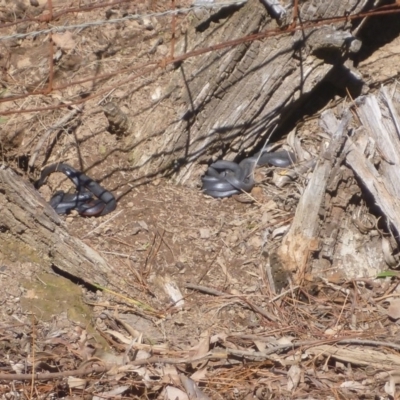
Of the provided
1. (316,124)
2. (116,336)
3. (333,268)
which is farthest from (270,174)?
(116,336)

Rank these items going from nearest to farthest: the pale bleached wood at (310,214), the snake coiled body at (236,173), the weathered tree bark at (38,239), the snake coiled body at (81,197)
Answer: the weathered tree bark at (38,239)
the pale bleached wood at (310,214)
the snake coiled body at (81,197)
the snake coiled body at (236,173)

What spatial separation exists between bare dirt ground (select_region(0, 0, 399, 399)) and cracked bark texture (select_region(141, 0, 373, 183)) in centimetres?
15

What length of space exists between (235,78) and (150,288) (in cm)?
163

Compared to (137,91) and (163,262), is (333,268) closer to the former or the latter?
(163,262)

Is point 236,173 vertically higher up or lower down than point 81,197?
lower down

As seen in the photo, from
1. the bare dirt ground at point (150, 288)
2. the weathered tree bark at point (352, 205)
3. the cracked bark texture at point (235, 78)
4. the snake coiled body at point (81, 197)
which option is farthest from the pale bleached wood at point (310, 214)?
the snake coiled body at point (81, 197)

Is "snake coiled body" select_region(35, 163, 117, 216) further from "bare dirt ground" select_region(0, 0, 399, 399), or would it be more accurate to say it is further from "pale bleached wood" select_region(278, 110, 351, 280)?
"pale bleached wood" select_region(278, 110, 351, 280)

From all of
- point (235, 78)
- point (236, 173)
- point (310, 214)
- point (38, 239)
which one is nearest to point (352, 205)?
point (310, 214)

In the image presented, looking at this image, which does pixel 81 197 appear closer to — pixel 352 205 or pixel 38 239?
pixel 38 239

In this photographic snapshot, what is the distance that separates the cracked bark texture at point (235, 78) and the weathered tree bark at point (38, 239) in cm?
122

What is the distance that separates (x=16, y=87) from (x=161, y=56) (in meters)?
A: 1.14

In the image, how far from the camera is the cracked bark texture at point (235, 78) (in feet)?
→ 16.8

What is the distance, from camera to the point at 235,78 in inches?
205

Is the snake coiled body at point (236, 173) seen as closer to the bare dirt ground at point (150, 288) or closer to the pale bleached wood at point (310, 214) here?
the bare dirt ground at point (150, 288)
